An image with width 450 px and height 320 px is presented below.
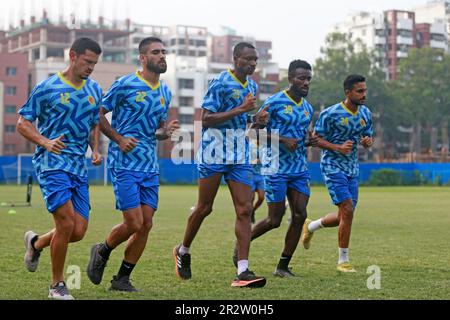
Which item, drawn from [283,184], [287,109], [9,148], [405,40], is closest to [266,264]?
[283,184]

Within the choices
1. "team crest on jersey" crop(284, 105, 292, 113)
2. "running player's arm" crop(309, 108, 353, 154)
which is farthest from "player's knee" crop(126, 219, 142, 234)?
"running player's arm" crop(309, 108, 353, 154)

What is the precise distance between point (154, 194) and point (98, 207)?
65.1 feet

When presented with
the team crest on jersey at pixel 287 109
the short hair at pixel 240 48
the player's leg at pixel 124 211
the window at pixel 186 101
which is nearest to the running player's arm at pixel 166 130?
the player's leg at pixel 124 211

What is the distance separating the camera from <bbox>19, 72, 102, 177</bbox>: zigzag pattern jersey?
27.8 ft

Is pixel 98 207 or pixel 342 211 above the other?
pixel 342 211

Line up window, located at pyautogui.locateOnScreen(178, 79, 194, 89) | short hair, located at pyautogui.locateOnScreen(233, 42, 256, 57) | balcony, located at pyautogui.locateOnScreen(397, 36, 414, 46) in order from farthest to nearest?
balcony, located at pyautogui.locateOnScreen(397, 36, 414, 46)
window, located at pyautogui.locateOnScreen(178, 79, 194, 89)
short hair, located at pyautogui.locateOnScreen(233, 42, 256, 57)

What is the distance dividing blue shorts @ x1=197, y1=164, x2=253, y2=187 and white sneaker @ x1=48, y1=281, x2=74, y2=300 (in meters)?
2.48

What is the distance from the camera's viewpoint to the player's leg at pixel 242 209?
31.1 ft

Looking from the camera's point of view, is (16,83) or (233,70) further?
(16,83)

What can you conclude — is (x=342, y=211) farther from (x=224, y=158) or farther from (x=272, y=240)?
(x=272, y=240)

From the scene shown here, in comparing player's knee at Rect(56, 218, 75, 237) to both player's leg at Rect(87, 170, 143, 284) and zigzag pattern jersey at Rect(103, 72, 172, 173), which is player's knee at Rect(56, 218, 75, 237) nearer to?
player's leg at Rect(87, 170, 143, 284)
